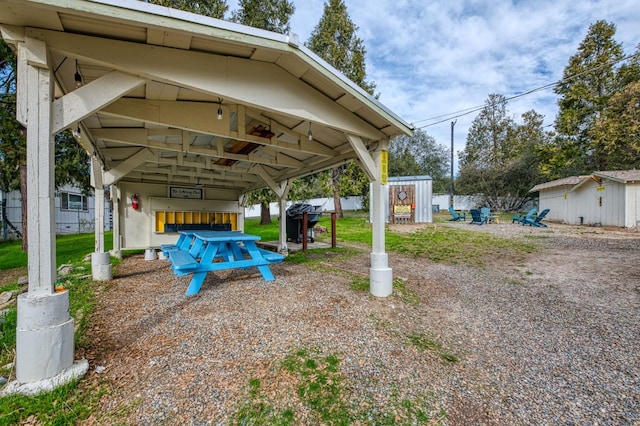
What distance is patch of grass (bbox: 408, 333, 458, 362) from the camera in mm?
2590

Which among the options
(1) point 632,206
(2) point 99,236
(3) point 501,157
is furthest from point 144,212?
(3) point 501,157

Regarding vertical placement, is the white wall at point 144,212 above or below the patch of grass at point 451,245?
above

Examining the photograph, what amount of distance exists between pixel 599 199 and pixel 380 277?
624 inches

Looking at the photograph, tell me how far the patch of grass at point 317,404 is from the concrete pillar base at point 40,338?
1.45 metres

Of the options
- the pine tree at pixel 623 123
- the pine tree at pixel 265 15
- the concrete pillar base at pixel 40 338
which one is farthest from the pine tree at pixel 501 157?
the concrete pillar base at pixel 40 338

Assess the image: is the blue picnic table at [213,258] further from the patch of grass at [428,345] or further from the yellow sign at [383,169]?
the patch of grass at [428,345]

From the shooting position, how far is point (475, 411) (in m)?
1.92

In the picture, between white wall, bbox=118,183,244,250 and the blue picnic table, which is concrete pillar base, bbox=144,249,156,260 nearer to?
white wall, bbox=118,183,244,250

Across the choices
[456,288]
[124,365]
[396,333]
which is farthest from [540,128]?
[124,365]

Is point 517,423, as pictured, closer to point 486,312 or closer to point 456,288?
point 486,312

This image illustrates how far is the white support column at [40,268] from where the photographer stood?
1990 millimetres

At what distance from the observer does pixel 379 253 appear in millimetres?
4098

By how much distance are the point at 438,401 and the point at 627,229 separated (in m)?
15.4

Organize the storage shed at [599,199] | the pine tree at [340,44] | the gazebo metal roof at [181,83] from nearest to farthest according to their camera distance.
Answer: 1. the gazebo metal roof at [181,83]
2. the storage shed at [599,199]
3. the pine tree at [340,44]
